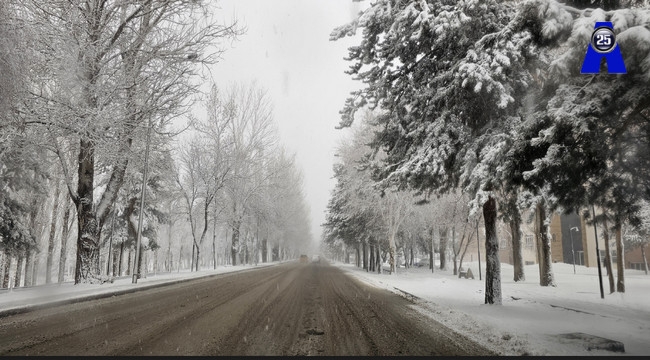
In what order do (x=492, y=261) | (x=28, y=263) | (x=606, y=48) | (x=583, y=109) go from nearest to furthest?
(x=606, y=48) → (x=583, y=109) → (x=492, y=261) → (x=28, y=263)

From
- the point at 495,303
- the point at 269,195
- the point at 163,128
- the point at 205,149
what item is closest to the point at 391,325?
the point at 495,303

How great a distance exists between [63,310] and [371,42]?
9.84 metres

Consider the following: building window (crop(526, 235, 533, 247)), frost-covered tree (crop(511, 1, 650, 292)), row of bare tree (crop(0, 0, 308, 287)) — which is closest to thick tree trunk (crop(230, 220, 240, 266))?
row of bare tree (crop(0, 0, 308, 287))

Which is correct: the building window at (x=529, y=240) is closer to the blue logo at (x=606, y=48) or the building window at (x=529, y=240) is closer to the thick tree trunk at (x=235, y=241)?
the thick tree trunk at (x=235, y=241)

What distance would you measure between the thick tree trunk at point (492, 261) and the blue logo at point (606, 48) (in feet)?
18.3

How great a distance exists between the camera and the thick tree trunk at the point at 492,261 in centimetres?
1022

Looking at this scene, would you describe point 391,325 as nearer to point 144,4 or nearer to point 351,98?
point 351,98

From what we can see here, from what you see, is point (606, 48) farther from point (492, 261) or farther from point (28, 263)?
point (28, 263)

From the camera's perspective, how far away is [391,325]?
7.08 m

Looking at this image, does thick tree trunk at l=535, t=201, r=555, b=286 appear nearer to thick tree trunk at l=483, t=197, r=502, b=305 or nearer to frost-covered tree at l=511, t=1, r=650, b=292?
thick tree trunk at l=483, t=197, r=502, b=305

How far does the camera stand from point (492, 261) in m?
10.2

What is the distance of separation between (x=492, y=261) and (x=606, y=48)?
6673 mm

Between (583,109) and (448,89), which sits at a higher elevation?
(448,89)

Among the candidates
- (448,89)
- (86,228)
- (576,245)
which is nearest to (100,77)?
(86,228)
